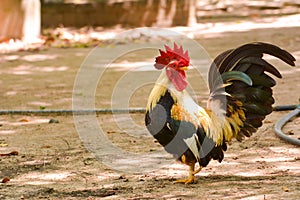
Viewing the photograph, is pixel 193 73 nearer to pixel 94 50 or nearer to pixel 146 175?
pixel 94 50

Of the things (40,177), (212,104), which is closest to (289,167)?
(212,104)

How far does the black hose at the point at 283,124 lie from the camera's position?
6211 millimetres

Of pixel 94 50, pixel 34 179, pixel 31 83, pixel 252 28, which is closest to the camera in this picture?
pixel 34 179

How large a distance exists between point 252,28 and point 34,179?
37.6 feet

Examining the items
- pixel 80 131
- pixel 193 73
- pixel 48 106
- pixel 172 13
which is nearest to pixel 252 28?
pixel 172 13

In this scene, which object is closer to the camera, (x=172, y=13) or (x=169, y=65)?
(x=169, y=65)

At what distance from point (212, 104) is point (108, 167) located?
111 centimetres

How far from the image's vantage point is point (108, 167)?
574cm

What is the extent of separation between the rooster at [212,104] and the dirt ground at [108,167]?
1.00 ft

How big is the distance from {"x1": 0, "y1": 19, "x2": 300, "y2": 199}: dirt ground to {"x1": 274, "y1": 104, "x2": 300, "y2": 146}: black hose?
2.0 inches

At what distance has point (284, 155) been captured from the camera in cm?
588

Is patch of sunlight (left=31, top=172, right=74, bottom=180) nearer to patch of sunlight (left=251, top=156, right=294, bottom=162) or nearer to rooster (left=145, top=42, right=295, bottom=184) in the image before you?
rooster (left=145, top=42, right=295, bottom=184)

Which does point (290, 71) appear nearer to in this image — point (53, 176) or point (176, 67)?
point (176, 67)

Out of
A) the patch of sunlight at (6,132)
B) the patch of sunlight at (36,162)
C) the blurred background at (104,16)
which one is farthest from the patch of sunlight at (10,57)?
the patch of sunlight at (36,162)
